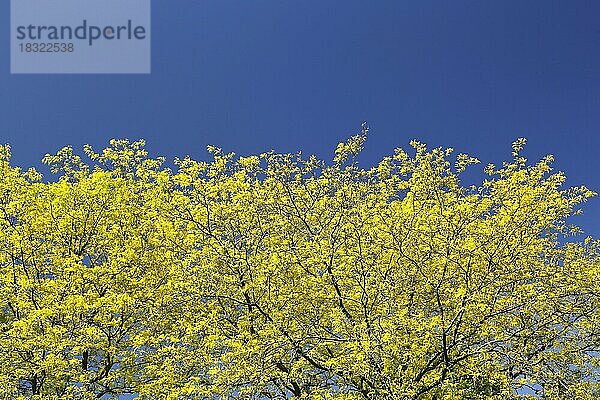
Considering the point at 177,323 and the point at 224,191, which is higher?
the point at 224,191

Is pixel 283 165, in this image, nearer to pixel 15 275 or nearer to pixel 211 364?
Result: pixel 211 364

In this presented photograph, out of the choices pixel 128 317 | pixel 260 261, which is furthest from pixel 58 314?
pixel 260 261

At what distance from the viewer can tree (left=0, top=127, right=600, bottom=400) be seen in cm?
1248

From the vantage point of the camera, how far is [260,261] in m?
14.1

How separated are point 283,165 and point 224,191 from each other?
1.85 m

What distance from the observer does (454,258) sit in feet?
43.0

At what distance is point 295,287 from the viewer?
561 inches

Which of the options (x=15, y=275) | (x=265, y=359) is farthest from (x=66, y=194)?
(x=265, y=359)

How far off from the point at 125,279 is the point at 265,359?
4.11 meters

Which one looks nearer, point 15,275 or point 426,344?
point 426,344

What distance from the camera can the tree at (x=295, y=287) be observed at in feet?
40.9

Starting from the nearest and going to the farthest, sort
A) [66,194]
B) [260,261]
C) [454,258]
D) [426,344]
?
1. [426,344]
2. [454,258]
3. [260,261]
4. [66,194]

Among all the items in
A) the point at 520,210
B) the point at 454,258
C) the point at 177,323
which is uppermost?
the point at 520,210

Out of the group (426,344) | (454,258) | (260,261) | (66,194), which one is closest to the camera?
(426,344)
